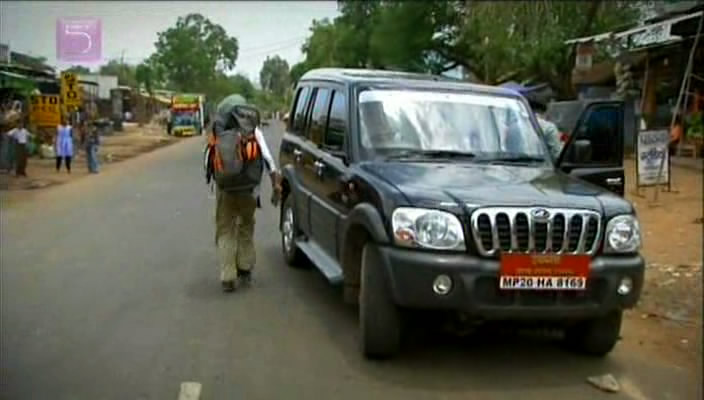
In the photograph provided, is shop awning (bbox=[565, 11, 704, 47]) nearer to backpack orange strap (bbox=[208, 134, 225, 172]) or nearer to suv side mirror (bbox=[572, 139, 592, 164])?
suv side mirror (bbox=[572, 139, 592, 164])

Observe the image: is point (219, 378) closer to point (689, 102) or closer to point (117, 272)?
point (117, 272)

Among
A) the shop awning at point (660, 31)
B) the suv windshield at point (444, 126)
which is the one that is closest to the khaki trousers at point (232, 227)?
the suv windshield at point (444, 126)

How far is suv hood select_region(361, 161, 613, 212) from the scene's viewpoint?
4750 mm

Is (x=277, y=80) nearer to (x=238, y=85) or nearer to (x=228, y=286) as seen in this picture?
(x=238, y=85)

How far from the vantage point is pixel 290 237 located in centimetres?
806

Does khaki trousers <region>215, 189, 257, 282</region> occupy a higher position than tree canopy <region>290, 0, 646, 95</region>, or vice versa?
tree canopy <region>290, 0, 646, 95</region>

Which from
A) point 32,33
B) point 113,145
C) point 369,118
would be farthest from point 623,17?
point 113,145

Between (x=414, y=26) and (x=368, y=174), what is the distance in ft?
91.3

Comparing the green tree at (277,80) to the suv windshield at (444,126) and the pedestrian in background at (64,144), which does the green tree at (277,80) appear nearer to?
the pedestrian in background at (64,144)

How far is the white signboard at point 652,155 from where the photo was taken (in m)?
12.8

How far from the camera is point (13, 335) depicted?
564 cm

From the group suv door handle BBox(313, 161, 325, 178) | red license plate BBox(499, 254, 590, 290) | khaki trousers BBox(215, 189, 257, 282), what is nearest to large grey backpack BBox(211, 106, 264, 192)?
khaki trousers BBox(215, 189, 257, 282)

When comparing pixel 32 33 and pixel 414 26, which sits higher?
pixel 414 26

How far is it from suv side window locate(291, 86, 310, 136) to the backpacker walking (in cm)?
89
